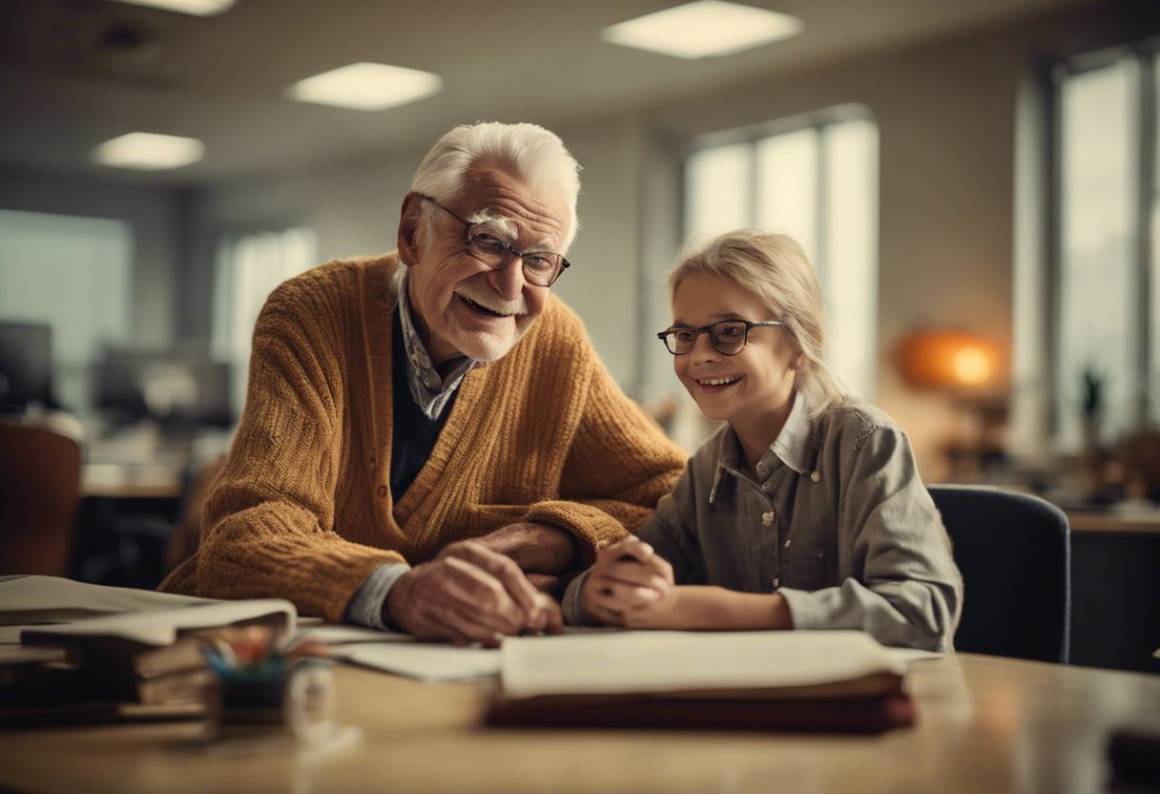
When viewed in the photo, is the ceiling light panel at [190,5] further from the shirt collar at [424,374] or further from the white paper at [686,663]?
the white paper at [686,663]

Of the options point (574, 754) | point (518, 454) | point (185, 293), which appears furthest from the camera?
point (185, 293)

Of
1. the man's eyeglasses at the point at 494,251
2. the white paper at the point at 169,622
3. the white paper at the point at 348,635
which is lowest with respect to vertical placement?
the white paper at the point at 348,635

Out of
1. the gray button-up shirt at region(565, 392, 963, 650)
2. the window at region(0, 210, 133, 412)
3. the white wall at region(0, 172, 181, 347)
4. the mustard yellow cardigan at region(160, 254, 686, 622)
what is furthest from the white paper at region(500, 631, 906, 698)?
the white wall at region(0, 172, 181, 347)

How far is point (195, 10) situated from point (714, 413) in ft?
17.5

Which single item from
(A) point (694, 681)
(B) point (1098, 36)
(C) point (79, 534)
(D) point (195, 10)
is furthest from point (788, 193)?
(A) point (694, 681)

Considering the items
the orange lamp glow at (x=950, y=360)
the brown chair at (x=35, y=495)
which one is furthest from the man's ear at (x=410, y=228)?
the orange lamp glow at (x=950, y=360)

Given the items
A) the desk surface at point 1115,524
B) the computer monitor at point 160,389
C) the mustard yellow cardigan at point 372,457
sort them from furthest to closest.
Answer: the computer monitor at point 160,389 → the desk surface at point 1115,524 → the mustard yellow cardigan at point 372,457

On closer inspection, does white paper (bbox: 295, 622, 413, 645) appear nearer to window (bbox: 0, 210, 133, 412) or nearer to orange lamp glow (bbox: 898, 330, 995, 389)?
orange lamp glow (bbox: 898, 330, 995, 389)

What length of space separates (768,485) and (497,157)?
607 millimetres

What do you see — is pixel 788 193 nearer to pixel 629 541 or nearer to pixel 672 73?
pixel 672 73

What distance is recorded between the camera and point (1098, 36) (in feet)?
19.6

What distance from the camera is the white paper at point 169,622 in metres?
0.96

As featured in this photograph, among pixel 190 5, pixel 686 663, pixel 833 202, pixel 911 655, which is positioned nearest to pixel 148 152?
pixel 190 5

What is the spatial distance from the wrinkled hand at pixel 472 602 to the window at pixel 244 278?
33.1 feet
